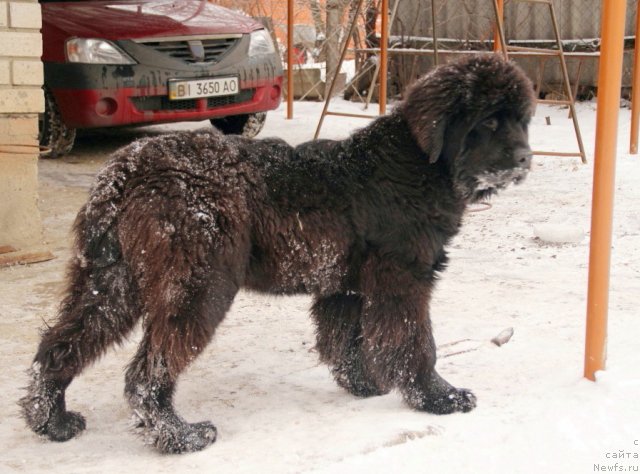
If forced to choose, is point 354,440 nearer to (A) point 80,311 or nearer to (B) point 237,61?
(A) point 80,311

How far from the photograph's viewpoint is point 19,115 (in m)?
5.54

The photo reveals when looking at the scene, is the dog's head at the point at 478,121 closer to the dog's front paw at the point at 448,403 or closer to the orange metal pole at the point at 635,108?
the dog's front paw at the point at 448,403

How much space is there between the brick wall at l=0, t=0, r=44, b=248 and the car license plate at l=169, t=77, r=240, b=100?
2.59 m

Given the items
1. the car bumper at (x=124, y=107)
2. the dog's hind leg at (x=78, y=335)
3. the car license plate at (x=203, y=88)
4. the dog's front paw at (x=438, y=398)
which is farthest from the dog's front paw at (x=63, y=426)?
the car license plate at (x=203, y=88)

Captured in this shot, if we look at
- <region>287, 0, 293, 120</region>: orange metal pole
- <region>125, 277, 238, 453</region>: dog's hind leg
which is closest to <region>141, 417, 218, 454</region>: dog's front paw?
<region>125, 277, 238, 453</region>: dog's hind leg

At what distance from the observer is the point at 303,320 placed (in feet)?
15.3

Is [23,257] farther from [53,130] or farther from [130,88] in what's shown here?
[53,130]

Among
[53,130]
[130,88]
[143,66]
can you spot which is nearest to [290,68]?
[143,66]

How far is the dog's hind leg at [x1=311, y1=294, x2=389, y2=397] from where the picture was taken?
3.64 metres

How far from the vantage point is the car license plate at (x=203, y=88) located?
8.15 m

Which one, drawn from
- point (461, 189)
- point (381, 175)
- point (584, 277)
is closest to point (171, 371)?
point (381, 175)

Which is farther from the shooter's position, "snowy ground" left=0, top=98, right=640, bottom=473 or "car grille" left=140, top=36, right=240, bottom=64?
"car grille" left=140, top=36, right=240, bottom=64

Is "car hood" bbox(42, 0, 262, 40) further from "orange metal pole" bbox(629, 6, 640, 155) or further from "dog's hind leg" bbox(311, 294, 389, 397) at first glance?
"dog's hind leg" bbox(311, 294, 389, 397)

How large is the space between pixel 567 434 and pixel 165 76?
5950mm
